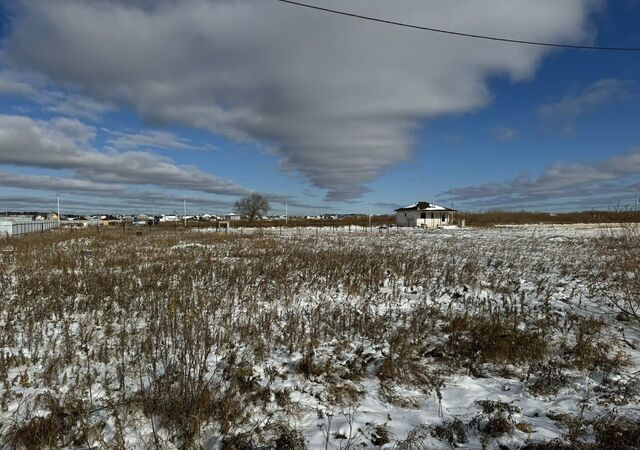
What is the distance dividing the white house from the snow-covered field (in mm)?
59773

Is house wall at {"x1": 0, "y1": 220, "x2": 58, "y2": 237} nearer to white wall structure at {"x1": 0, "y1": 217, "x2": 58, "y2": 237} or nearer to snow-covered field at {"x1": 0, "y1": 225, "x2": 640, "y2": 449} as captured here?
white wall structure at {"x1": 0, "y1": 217, "x2": 58, "y2": 237}

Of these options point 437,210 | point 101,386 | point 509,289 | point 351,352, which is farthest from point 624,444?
point 437,210

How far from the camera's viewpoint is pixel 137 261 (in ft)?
45.0

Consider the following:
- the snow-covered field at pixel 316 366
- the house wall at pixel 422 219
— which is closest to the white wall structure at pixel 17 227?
the snow-covered field at pixel 316 366

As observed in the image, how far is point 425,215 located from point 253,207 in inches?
1899

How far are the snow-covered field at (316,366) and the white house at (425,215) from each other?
5977 cm

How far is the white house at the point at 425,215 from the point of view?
68.1 m

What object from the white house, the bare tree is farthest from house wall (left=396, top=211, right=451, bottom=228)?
the bare tree

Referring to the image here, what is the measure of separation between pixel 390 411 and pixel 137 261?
12074mm

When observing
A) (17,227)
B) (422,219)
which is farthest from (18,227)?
(422,219)

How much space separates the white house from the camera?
68125 mm

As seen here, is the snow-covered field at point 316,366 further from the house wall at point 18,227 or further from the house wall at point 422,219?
the house wall at point 422,219

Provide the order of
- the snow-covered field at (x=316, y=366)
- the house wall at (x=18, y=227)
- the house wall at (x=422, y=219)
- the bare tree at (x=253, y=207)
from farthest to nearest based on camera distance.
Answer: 1. the bare tree at (x=253, y=207)
2. the house wall at (x=422, y=219)
3. the house wall at (x=18, y=227)
4. the snow-covered field at (x=316, y=366)

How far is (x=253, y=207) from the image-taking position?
100 metres
